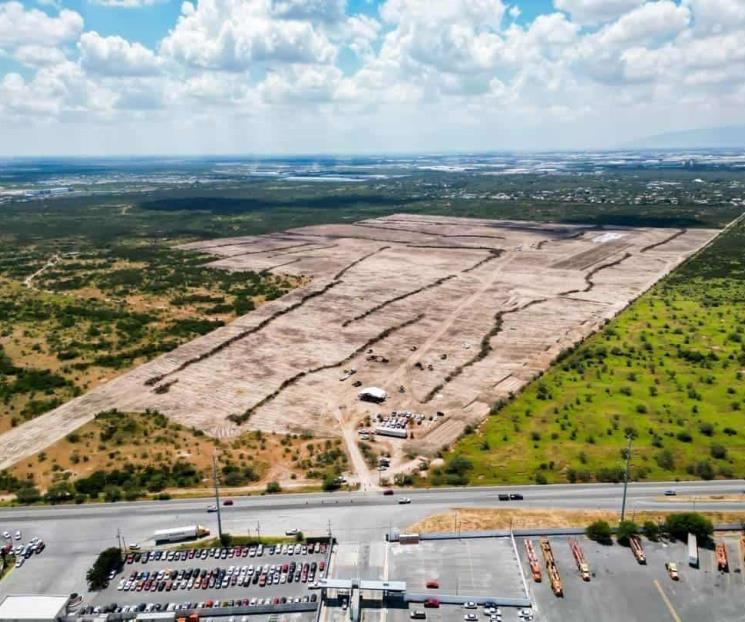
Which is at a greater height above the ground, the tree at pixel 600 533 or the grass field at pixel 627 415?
the tree at pixel 600 533

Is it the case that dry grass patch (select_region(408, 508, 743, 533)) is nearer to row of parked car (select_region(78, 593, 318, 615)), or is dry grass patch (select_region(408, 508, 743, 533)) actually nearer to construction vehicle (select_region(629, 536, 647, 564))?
construction vehicle (select_region(629, 536, 647, 564))

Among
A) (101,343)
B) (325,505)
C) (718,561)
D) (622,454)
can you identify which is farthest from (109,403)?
(718,561)

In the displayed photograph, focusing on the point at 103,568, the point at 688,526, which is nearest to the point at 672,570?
the point at 688,526

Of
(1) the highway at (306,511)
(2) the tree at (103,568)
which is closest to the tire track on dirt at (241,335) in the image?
(1) the highway at (306,511)

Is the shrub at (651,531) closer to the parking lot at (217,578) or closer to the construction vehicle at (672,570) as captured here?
the construction vehicle at (672,570)

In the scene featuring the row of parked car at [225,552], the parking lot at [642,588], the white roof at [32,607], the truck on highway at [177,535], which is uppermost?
the white roof at [32,607]

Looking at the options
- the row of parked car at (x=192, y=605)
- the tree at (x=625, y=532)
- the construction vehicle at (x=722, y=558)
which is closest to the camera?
the row of parked car at (x=192, y=605)

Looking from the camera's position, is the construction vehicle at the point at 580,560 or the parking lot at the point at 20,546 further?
the parking lot at the point at 20,546
